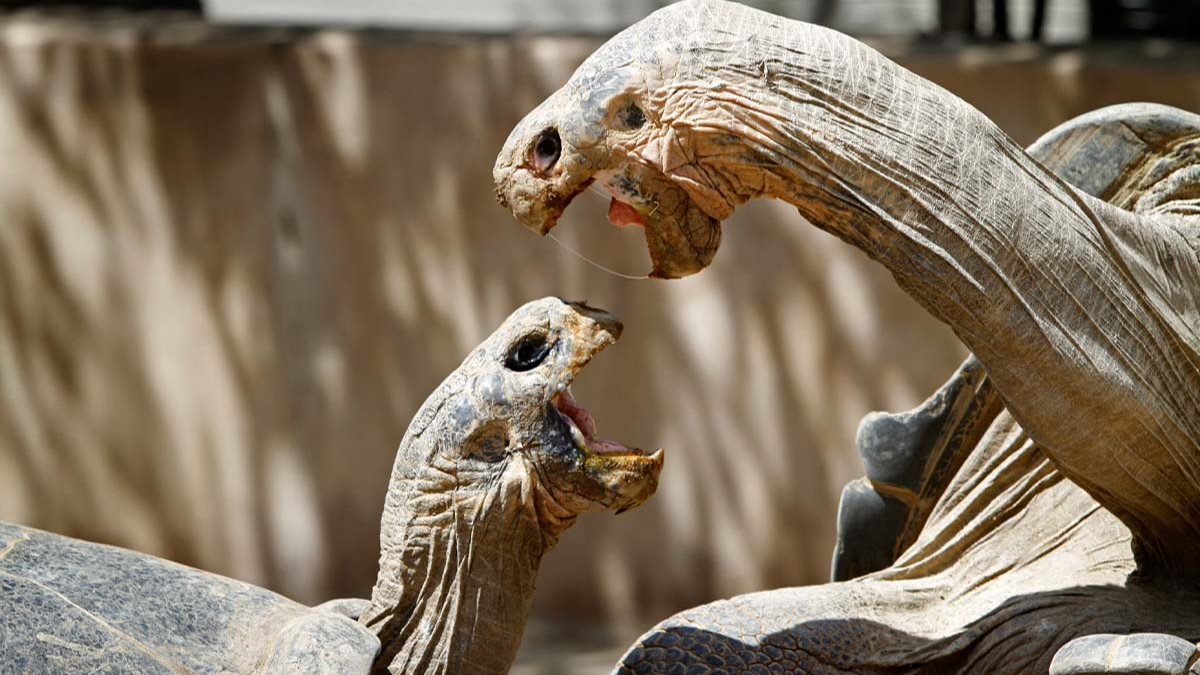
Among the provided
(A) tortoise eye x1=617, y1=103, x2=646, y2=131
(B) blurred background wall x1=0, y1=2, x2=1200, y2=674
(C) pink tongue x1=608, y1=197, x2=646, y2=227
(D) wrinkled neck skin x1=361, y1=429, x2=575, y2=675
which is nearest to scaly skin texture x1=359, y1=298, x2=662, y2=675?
(D) wrinkled neck skin x1=361, y1=429, x2=575, y2=675

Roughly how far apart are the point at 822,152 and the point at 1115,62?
247 centimetres

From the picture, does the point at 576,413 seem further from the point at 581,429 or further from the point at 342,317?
the point at 342,317

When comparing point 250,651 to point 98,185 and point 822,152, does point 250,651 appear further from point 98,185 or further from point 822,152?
point 98,185

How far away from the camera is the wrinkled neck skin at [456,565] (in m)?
1.37

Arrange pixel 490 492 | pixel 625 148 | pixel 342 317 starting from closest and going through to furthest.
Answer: pixel 625 148 → pixel 490 492 → pixel 342 317

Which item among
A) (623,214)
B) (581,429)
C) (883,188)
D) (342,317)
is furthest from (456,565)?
(342,317)

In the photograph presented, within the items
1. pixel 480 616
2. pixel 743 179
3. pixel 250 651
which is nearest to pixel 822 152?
pixel 743 179

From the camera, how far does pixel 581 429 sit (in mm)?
1418

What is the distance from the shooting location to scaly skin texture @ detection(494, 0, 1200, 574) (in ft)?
4.00

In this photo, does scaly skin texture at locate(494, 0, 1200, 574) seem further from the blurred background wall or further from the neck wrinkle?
the blurred background wall

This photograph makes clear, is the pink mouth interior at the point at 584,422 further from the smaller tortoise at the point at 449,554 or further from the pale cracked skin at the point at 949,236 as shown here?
the pale cracked skin at the point at 949,236

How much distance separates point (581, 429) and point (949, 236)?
0.42 meters

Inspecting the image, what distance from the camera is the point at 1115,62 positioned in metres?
3.39

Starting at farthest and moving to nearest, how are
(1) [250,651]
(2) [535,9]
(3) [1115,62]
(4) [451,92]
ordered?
1. (2) [535,9]
2. (4) [451,92]
3. (3) [1115,62]
4. (1) [250,651]
